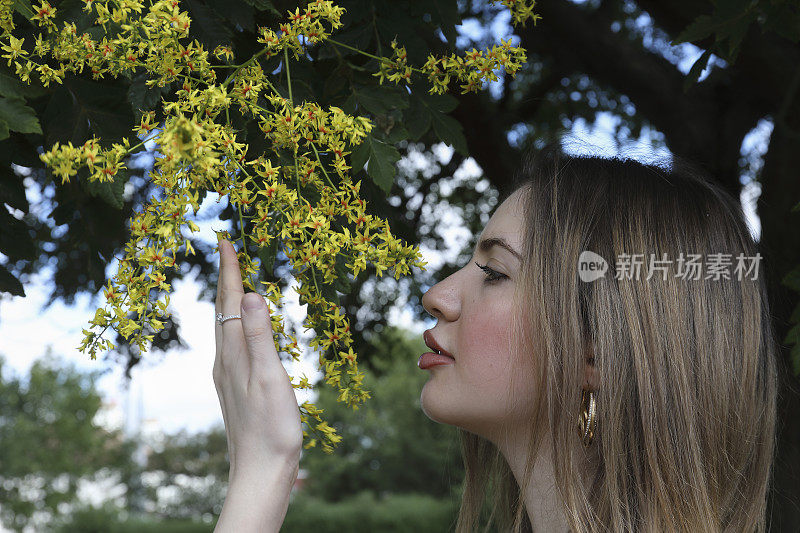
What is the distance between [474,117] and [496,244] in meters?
2.34

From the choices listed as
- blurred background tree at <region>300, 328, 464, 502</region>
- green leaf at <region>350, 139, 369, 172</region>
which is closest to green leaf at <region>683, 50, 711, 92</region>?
green leaf at <region>350, 139, 369, 172</region>

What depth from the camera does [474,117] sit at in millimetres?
3900

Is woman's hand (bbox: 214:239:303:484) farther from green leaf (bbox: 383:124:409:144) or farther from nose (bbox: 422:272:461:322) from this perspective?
nose (bbox: 422:272:461:322)

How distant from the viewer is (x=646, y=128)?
5.89 meters

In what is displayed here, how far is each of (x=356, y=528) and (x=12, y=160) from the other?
49.7 ft

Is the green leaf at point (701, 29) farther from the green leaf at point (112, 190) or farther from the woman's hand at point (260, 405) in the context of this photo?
the green leaf at point (112, 190)

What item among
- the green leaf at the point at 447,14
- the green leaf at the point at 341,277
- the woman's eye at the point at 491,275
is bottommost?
the green leaf at the point at 341,277

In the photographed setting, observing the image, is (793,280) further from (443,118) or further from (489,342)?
(443,118)

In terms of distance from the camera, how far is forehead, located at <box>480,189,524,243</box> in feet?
5.51

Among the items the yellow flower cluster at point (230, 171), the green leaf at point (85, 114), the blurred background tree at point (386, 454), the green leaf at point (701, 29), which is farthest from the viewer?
the blurred background tree at point (386, 454)

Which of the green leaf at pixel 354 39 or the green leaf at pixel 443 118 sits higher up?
the green leaf at pixel 354 39

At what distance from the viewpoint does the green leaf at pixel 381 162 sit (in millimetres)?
1337

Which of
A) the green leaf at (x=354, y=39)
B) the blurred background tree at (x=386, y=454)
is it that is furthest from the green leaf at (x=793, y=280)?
the blurred background tree at (x=386, y=454)

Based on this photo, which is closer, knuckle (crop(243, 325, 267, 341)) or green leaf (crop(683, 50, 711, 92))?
knuckle (crop(243, 325, 267, 341))
